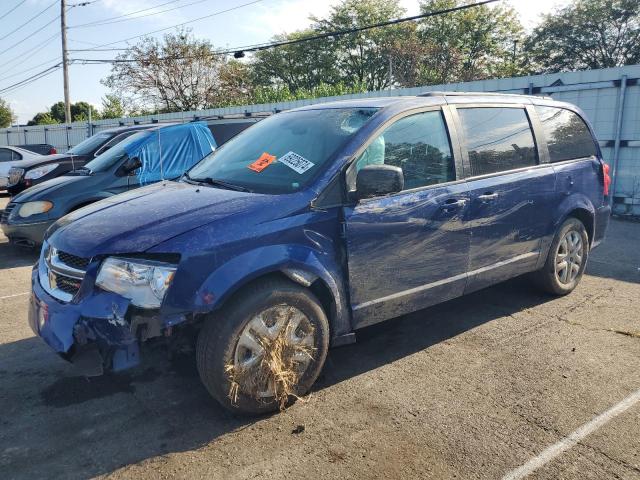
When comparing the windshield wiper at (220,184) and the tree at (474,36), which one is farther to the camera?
the tree at (474,36)

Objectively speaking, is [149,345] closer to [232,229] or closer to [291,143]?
[232,229]

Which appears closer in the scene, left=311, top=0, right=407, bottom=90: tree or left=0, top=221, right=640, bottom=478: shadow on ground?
left=0, top=221, right=640, bottom=478: shadow on ground

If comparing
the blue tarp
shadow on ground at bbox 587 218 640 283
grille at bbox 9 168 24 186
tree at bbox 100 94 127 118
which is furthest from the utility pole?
shadow on ground at bbox 587 218 640 283

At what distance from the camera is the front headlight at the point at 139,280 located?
2.83 meters

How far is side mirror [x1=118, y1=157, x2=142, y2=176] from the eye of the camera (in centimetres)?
756

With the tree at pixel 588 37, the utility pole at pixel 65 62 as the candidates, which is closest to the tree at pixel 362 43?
the tree at pixel 588 37

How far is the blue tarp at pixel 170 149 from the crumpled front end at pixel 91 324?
15.7 feet

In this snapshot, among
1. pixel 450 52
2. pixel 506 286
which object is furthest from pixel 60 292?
pixel 450 52

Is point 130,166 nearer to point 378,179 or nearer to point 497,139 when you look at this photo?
point 497,139

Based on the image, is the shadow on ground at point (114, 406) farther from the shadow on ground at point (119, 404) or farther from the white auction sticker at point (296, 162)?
the white auction sticker at point (296, 162)

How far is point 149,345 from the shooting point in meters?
2.95

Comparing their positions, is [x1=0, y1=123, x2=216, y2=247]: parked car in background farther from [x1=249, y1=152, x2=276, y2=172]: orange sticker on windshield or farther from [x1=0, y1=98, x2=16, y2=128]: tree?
[x1=0, y1=98, x2=16, y2=128]: tree

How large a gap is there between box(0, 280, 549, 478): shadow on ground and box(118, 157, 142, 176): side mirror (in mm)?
3644

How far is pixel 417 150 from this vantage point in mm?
3918
